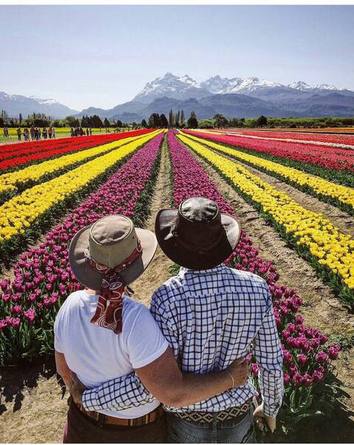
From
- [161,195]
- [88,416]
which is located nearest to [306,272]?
[88,416]

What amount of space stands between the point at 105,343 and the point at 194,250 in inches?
27.4

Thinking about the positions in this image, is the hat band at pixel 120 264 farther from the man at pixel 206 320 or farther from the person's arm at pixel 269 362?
the person's arm at pixel 269 362

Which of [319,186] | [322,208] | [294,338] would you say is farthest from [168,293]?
[319,186]

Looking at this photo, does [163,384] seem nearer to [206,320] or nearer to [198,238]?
[206,320]

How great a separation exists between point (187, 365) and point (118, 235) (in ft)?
2.80

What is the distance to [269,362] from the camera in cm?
247

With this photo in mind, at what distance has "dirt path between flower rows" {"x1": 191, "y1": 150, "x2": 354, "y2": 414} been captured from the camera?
496 centimetres

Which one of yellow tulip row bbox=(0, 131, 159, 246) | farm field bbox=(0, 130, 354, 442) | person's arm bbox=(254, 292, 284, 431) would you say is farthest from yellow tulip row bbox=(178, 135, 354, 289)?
yellow tulip row bbox=(0, 131, 159, 246)

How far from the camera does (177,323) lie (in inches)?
86.3

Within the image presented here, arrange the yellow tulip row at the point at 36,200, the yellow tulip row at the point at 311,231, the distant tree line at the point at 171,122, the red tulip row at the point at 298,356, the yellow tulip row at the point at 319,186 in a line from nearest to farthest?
the red tulip row at the point at 298,356
the yellow tulip row at the point at 311,231
the yellow tulip row at the point at 36,200
the yellow tulip row at the point at 319,186
the distant tree line at the point at 171,122

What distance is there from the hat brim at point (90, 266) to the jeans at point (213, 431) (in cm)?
97

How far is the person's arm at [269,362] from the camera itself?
2.36 m

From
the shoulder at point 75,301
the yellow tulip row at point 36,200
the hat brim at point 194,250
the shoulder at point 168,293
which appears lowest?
the yellow tulip row at point 36,200

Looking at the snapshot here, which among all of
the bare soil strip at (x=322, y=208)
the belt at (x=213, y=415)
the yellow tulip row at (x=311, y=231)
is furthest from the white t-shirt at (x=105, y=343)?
the bare soil strip at (x=322, y=208)
